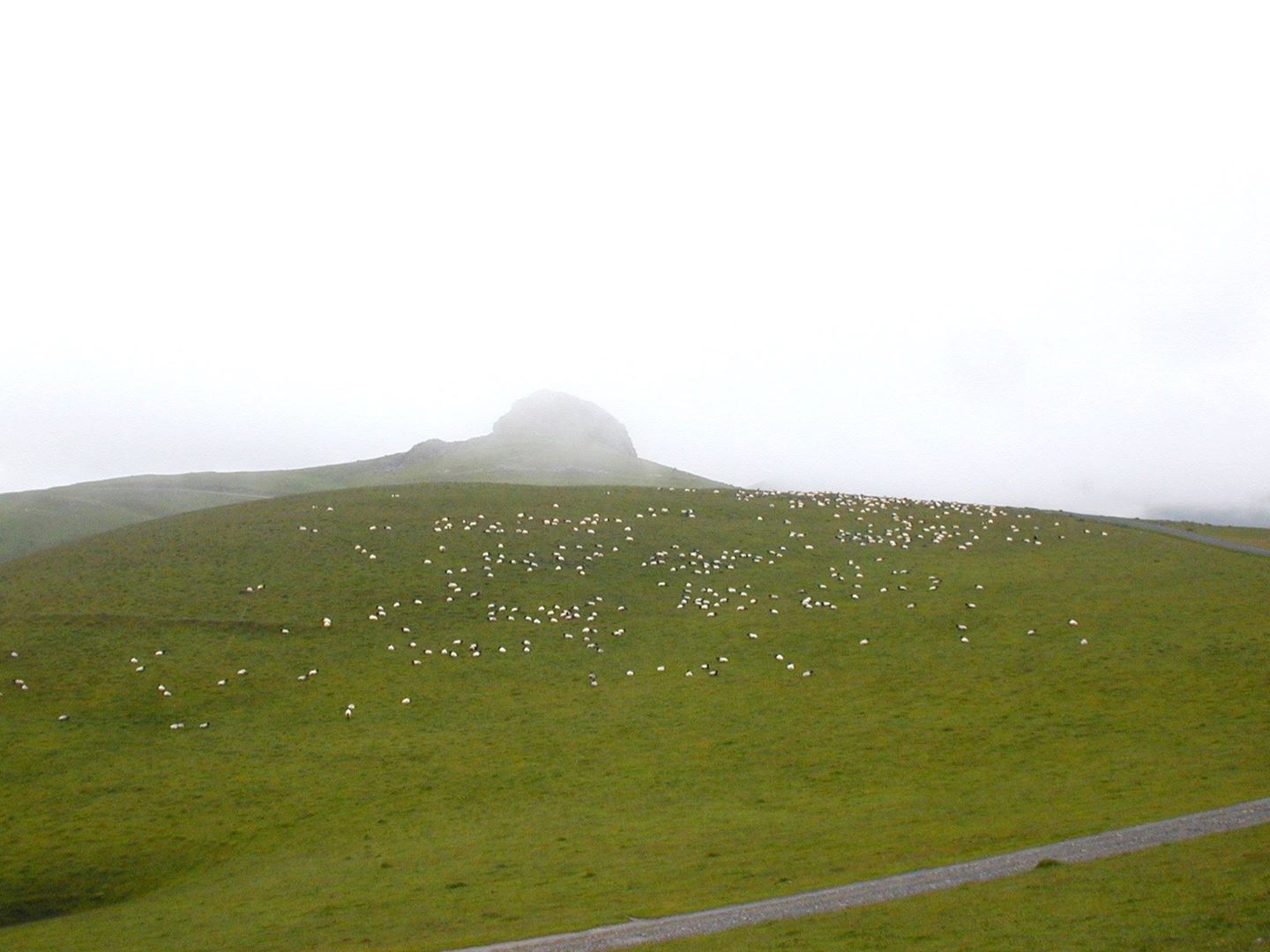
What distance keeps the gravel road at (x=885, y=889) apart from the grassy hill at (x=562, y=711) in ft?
2.81

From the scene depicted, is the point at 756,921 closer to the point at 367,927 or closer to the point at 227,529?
the point at 367,927

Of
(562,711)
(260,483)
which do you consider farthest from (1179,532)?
(260,483)

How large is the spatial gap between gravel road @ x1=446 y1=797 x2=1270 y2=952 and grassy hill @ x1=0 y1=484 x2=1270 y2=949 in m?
0.86

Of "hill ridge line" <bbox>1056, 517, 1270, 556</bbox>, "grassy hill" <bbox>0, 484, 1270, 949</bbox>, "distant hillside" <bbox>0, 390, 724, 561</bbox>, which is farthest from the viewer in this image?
"distant hillside" <bbox>0, 390, 724, 561</bbox>

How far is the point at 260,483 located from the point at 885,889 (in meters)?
168

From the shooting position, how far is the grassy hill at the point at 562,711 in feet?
88.5

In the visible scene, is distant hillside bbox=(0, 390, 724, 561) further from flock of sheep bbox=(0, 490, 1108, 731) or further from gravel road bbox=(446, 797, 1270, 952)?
gravel road bbox=(446, 797, 1270, 952)

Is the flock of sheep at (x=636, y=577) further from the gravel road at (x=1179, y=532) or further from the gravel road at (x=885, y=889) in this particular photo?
the gravel road at (x=885, y=889)

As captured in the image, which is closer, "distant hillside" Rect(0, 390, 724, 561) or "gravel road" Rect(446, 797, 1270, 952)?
"gravel road" Rect(446, 797, 1270, 952)

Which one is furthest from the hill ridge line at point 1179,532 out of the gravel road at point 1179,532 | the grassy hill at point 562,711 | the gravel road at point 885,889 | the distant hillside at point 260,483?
the distant hillside at point 260,483

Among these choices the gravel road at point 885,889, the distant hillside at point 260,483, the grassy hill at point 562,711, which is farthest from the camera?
the distant hillside at point 260,483

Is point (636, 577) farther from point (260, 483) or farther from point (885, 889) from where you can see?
point (260, 483)

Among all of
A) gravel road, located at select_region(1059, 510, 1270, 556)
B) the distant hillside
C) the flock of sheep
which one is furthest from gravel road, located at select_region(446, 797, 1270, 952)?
the distant hillside

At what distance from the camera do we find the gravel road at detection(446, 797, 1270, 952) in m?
20.8
